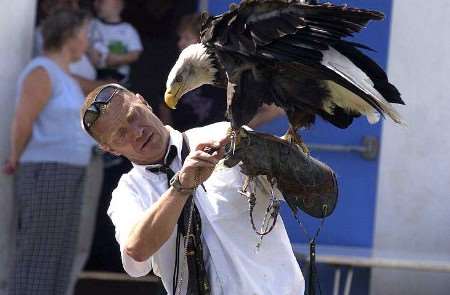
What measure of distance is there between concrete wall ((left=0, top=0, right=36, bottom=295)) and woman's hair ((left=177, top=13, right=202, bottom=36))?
0.85 metres

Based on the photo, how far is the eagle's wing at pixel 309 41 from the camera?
11.9 ft

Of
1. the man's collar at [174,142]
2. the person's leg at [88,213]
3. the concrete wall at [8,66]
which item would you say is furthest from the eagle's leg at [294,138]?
the concrete wall at [8,66]

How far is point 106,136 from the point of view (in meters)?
3.86

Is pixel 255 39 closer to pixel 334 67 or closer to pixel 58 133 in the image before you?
pixel 334 67

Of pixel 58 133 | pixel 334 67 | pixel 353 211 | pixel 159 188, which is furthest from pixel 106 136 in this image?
pixel 353 211

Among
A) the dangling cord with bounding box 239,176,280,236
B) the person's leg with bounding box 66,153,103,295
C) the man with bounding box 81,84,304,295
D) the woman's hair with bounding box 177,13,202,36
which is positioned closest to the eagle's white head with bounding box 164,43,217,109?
the man with bounding box 81,84,304,295

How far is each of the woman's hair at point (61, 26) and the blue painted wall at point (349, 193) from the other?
1.18 metres

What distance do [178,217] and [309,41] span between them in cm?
65

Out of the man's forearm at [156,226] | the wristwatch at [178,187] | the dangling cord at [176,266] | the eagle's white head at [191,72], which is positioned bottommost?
the dangling cord at [176,266]

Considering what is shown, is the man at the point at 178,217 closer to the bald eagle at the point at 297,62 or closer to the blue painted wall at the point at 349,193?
the bald eagle at the point at 297,62

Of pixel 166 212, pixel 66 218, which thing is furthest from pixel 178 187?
pixel 66 218

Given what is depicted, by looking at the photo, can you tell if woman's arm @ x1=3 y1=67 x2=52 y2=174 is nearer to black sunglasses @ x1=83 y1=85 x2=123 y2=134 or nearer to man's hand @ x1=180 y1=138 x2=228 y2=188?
black sunglasses @ x1=83 y1=85 x2=123 y2=134

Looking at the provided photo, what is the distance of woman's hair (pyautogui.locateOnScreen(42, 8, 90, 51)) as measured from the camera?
21.2ft

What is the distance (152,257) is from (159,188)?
22cm
